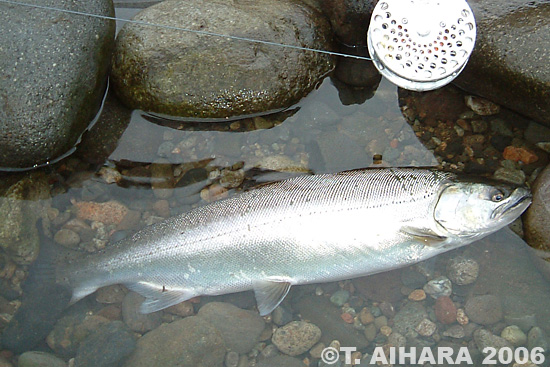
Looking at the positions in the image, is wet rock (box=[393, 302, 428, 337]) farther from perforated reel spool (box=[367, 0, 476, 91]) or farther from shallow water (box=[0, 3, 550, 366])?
perforated reel spool (box=[367, 0, 476, 91])

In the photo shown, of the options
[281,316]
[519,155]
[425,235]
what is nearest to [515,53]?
[519,155]

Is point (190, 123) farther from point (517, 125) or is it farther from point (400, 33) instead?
point (517, 125)

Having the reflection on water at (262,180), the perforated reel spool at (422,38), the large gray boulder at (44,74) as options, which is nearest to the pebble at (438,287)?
the reflection on water at (262,180)

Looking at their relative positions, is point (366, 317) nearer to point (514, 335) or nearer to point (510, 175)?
point (514, 335)

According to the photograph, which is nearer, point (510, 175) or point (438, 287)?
point (438, 287)

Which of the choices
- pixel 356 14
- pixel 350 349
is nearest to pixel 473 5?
pixel 356 14
